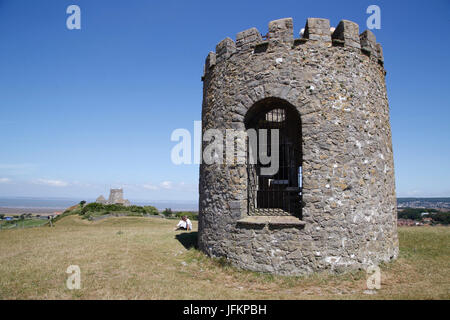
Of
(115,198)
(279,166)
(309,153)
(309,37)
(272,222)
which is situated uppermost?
(309,37)

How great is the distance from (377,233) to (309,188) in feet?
8.15

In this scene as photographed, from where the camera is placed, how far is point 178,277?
6965 mm

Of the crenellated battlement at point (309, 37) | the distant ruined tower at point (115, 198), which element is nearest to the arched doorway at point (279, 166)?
the crenellated battlement at point (309, 37)

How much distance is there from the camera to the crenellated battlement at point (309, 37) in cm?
782

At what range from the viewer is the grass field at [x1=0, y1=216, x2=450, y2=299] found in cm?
573

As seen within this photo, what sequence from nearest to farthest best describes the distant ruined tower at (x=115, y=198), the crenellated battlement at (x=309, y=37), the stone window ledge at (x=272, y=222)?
1. the stone window ledge at (x=272, y=222)
2. the crenellated battlement at (x=309, y=37)
3. the distant ruined tower at (x=115, y=198)

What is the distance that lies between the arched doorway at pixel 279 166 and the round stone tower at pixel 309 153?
74mm

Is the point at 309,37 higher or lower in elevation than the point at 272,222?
higher

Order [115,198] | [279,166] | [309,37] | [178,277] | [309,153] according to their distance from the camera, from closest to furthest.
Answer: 1. [178,277]
2. [309,153]
3. [309,37]
4. [279,166]
5. [115,198]

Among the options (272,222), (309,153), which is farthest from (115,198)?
(309,153)

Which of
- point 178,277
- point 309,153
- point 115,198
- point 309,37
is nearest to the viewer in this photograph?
point 178,277

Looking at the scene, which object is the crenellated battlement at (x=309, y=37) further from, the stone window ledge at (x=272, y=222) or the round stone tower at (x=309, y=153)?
the stone window ledge at (x=272, y=222)

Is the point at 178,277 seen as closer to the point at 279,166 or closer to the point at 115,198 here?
the point at 279,166

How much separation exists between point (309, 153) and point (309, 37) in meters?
3.45
